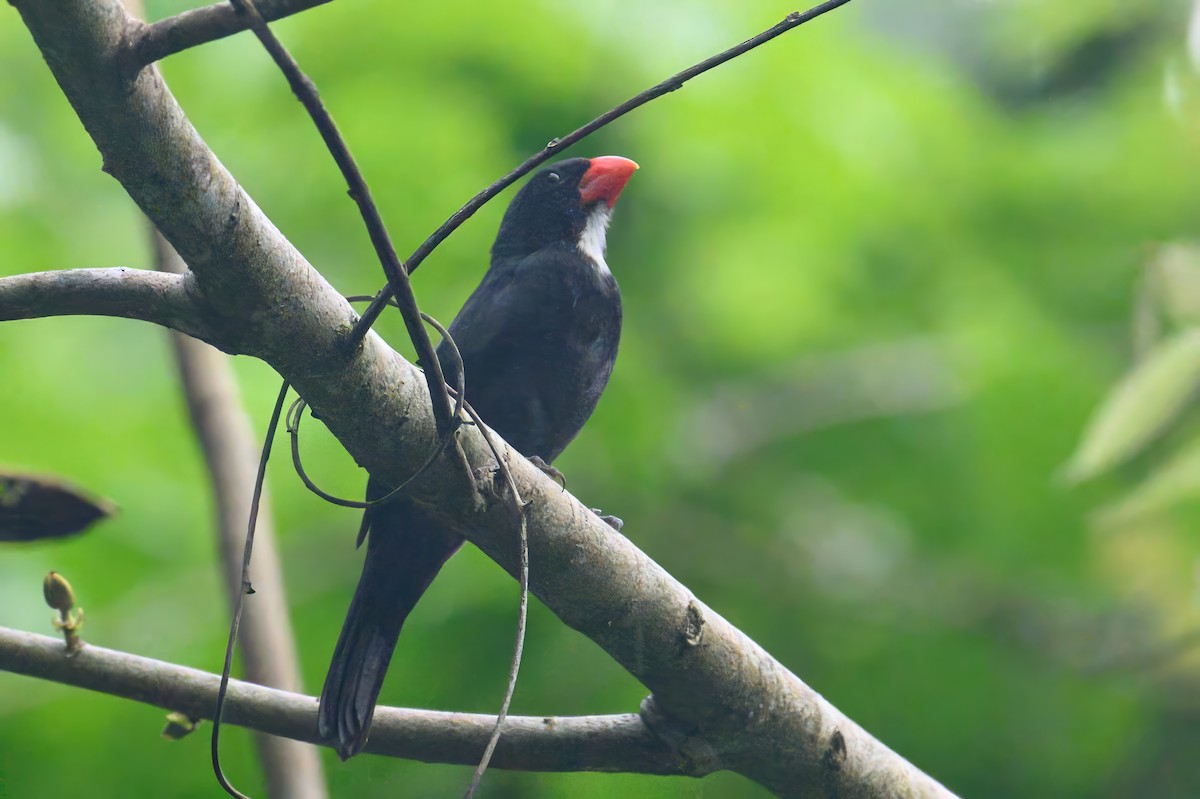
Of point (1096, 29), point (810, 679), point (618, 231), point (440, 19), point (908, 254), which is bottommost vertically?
point (810, 679)

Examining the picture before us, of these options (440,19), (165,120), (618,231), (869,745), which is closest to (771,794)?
(869,745)

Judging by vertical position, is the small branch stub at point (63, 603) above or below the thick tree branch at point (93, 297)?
below

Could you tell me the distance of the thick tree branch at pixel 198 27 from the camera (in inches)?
46.4

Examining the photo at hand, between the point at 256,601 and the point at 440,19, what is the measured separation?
2231mm

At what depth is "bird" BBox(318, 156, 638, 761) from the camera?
93.0 inches

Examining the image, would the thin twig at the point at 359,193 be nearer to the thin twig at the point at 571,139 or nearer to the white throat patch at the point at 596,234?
the thin twig at the point at 571,139

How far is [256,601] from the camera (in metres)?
3.10

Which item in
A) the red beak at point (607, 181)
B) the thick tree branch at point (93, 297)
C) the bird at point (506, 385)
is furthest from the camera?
the red beak at point (607, 181)

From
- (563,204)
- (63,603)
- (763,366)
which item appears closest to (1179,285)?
(763,366)

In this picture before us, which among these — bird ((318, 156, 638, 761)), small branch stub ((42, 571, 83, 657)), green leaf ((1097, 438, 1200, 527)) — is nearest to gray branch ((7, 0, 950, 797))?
bird ((318, 156, 638, 761))

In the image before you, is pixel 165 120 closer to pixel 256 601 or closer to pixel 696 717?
pixel 696 717

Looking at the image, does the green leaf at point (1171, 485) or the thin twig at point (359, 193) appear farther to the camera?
the green leaf at point (1171, 485)

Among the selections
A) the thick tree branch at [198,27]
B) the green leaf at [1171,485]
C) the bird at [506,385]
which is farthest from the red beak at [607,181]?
the thick tree branch at [198,27]

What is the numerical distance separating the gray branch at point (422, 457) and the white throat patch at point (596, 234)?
1306mm
